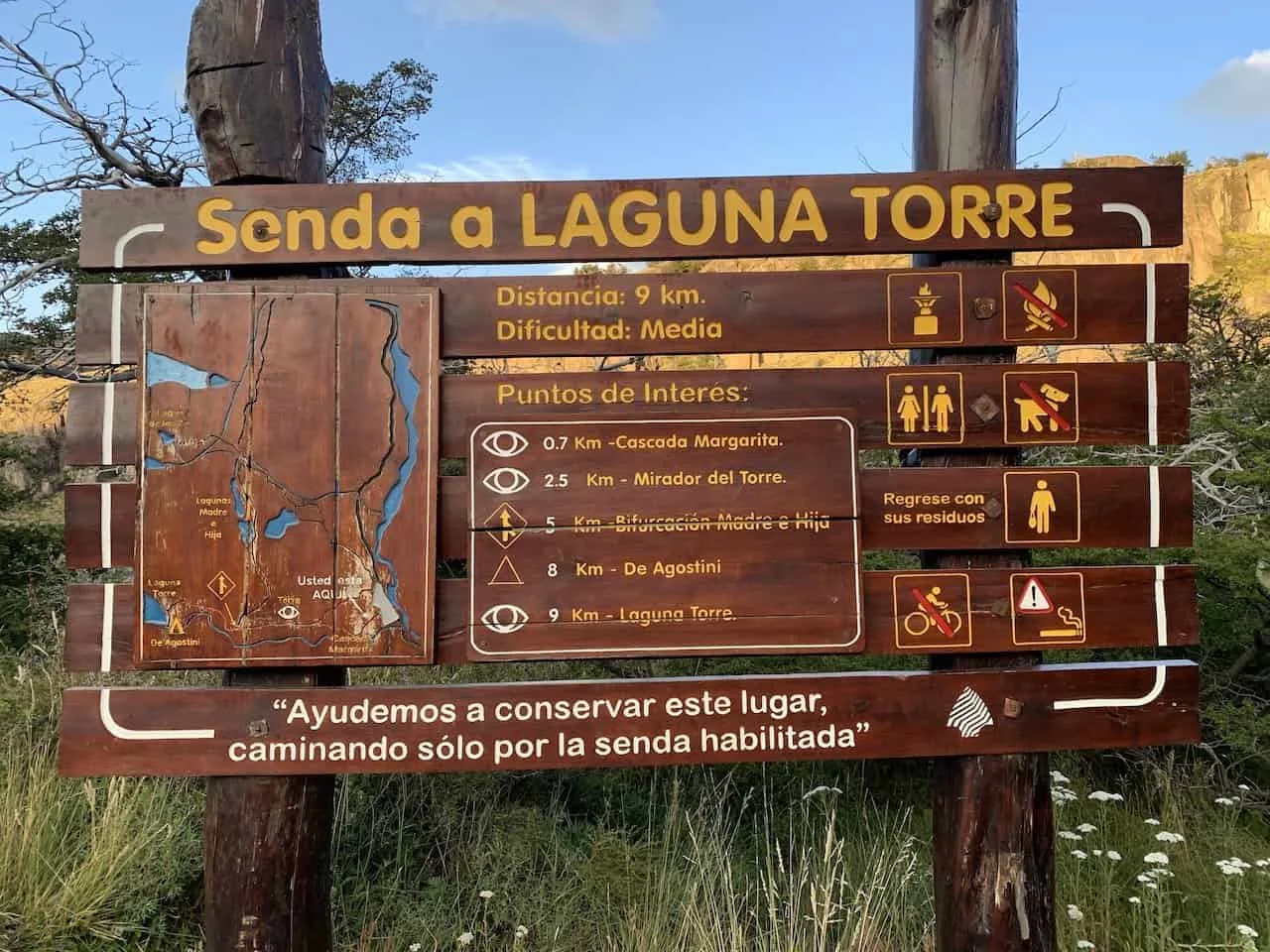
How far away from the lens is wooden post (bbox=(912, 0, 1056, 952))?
2623mm

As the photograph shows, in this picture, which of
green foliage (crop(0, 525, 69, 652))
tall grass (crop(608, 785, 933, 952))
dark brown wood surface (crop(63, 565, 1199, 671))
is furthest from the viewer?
green foliage (crop(0, 525, 69, 652))

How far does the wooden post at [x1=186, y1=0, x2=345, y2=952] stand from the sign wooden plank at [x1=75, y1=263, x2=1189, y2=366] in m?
0.54

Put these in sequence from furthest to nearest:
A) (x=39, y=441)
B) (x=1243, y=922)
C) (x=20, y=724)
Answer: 1. (x=39, y=441)
2. (x=20, y=724)
3. (x=1243, y=922)

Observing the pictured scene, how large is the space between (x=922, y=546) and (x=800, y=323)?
0.86m

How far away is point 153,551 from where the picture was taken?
2.51 m

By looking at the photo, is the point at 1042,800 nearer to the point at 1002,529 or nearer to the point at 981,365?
the point at 1002,529

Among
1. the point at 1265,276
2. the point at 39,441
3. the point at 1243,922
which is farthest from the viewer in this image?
the point at 1265,276

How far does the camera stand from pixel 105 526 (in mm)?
2555

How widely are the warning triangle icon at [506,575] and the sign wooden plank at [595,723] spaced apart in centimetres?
33

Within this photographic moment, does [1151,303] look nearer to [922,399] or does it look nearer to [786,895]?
[922,399]

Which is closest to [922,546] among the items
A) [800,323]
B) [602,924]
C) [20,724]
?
[800,323]

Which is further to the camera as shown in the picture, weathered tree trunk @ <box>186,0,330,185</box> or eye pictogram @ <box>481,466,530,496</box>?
weathered tree trunk @ <box>186,0,330,185</box>

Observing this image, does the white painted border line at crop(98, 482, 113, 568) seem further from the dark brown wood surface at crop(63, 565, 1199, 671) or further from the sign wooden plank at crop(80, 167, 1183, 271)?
the sign wooden plank at crop(80, 167, 1183, 271)

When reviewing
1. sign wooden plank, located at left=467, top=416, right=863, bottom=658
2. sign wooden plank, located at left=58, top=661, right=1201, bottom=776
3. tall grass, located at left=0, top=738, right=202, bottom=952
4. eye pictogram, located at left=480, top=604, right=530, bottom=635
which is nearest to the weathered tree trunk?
sign wooden plank, located at left=467, top=416, right=863, bottom=658
